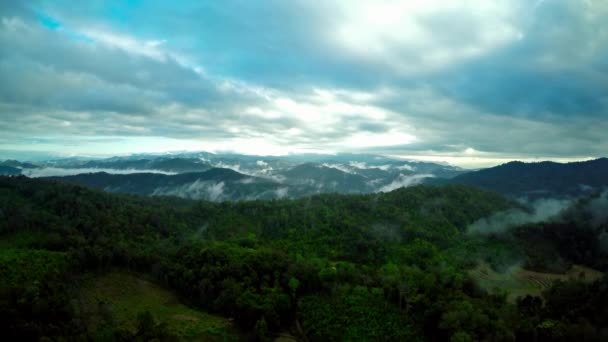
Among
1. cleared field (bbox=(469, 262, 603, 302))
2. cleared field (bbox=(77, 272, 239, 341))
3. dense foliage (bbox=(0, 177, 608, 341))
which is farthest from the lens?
cleared field (bbox=(469, 262, 603, 302))

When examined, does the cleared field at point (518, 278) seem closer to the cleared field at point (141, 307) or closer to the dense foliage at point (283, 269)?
the dense foliage at point (283, 269)

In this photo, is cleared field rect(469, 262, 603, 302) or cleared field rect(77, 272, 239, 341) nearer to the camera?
cleared field rect(77, 272, 239, 341)

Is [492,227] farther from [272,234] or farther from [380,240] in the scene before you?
[272,234]

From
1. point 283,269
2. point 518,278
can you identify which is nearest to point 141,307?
point 283,269

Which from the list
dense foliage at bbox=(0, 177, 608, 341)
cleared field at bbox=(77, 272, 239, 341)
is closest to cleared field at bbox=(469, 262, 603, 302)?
dense foliage at bbox=(0, 177, 608, 341)

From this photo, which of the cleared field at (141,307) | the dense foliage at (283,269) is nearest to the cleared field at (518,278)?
the dense foliage at (283,269)

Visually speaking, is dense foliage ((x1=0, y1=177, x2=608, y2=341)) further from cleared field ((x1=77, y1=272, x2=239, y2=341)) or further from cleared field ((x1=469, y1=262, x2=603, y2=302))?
cleared field ((x1=469, y1=262, x2=603, y2=302))

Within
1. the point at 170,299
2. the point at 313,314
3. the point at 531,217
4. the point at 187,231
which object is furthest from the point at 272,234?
the point at 531,217
